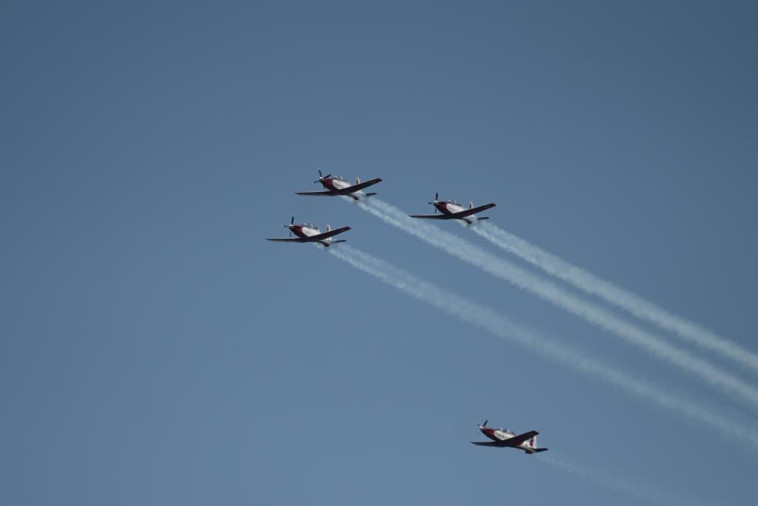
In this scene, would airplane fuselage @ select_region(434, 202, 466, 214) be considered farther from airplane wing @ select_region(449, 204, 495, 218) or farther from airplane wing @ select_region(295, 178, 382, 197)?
airplane wing @ select_region(295, 178, 382, 197)

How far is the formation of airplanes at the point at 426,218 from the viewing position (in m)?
162

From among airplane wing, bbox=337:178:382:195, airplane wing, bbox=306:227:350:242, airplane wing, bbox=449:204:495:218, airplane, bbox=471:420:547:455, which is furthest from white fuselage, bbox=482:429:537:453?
airplane wing, bbox=337:178:382:195

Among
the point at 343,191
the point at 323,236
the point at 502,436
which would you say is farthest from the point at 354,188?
the point at 502,436

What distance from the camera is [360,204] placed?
170 metres

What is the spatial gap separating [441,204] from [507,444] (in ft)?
88.8

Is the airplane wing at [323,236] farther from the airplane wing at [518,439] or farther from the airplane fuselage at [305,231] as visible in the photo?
the airplane wing at [518,439]

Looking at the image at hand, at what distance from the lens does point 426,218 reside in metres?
170

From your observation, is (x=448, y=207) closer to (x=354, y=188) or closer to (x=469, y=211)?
(x=469, y=211)

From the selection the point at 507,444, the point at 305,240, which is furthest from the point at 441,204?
the point at 507,444

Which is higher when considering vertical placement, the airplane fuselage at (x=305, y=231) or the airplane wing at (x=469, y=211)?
the airplane wing at (x=469, y=211)

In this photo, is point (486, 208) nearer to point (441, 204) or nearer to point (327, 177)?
point (441, 204)

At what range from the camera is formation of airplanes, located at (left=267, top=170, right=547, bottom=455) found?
162 m

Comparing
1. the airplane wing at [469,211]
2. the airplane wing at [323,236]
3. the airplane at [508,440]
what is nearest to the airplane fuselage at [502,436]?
the airplane at [508,440]

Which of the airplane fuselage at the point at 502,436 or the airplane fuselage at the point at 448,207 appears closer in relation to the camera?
the airplane fuselage at the point at 502,436
